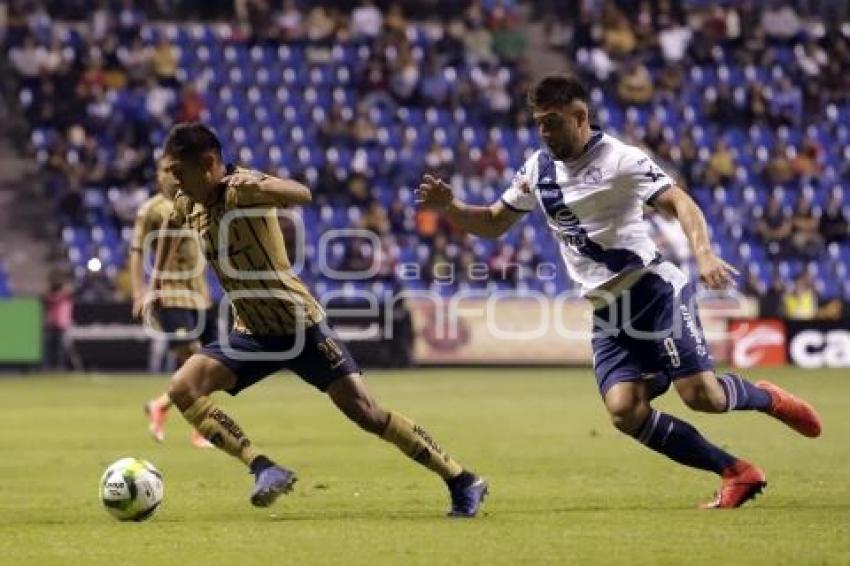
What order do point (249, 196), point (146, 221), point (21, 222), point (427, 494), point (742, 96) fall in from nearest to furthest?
point (249, 196)
point (427, 494)
point (146, 221)
point (21, 222)
point (742, 96)

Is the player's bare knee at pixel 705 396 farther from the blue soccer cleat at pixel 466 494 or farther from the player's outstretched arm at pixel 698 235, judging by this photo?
the blue soccer cleat at pixel 466 494

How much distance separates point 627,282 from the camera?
33.3ft

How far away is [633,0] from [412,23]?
4.21 meters

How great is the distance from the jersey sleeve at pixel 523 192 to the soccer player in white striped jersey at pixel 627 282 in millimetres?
22

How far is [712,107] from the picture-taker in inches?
1294

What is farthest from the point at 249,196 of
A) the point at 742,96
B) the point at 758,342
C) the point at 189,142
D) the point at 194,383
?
the point at 742,96

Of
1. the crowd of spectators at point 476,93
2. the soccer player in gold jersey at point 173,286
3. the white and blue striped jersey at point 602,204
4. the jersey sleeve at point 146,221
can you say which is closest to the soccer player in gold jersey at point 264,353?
the white and blue striped jersey at point 602,204

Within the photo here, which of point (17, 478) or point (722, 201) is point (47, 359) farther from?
point (17, 478)

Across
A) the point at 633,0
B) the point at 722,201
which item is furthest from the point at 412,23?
the point at 722,201

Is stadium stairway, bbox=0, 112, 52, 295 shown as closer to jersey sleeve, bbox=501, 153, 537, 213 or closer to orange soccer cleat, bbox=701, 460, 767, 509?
jersey sleeve, bbox=501, 153, 537, 213

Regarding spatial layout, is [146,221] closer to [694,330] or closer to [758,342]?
[694,330]

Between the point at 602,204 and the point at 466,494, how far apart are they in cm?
177

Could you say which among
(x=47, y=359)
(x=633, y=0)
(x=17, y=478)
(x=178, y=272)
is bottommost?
(x=47, y=359)

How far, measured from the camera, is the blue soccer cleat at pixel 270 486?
32.6 feet
